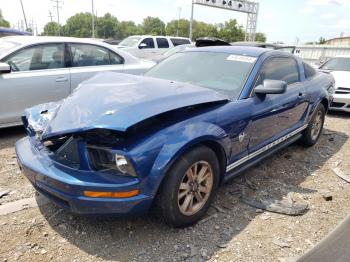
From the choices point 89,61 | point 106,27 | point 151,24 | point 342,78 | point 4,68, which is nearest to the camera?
point 4,68

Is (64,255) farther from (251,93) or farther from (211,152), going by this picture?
(251,93)

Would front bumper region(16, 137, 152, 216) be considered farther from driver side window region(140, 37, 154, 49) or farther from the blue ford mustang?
driver side window region(140, 37, 154, 49)

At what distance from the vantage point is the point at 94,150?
249cm

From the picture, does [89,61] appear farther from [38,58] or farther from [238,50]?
[238,50]

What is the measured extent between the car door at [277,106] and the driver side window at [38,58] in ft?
10.7

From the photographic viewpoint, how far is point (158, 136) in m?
2.54

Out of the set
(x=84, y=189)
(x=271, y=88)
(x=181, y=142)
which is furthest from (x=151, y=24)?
(x=84, y=189)

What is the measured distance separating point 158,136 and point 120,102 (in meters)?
0.45

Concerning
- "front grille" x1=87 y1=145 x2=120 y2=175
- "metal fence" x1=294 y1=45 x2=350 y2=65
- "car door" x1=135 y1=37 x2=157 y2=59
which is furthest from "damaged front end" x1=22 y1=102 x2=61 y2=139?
"metal fence" x1=294 y1=45 x2=350 y2=65

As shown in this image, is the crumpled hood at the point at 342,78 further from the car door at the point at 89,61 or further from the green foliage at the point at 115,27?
the green foliage at the point at 115,27

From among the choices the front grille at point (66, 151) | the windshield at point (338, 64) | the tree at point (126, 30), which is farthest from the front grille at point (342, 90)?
the tree at point (126, 30)

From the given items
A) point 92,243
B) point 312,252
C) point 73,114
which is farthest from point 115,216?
point 312,252

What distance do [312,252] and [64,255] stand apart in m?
1.95

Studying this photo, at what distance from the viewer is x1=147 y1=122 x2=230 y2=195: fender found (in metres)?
2.45
